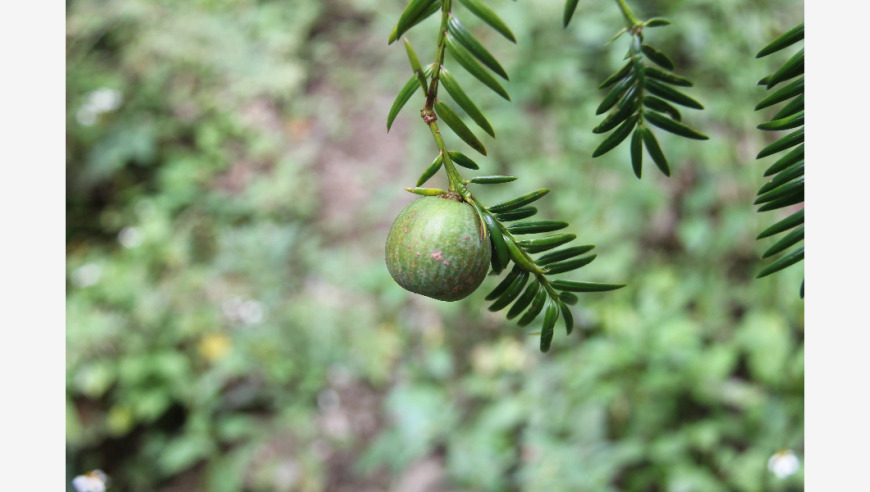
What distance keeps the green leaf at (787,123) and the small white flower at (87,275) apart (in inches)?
99.7

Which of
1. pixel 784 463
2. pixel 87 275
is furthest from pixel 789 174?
pixel 87 275

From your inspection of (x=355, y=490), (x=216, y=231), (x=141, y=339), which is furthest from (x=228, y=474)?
(x=216, y=231)

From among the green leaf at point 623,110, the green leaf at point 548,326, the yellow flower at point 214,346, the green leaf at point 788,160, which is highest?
the green leaf at point 623,110

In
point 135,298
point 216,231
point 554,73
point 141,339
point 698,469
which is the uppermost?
point 554,73

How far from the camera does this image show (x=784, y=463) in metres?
1.58

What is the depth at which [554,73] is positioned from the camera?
2.27m

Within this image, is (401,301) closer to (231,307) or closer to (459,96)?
(231,307)

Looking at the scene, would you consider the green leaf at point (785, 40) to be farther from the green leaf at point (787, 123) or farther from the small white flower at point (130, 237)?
the small white flower at point (130, 237)

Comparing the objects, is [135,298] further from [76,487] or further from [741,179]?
[741,179]

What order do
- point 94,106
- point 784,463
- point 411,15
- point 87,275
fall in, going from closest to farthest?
point 411,15
point 784,463
point 87,275
point 94,106

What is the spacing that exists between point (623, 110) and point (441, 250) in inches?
6.1

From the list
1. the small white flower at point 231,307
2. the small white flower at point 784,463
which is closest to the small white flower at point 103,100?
the small white flower at point 231,307

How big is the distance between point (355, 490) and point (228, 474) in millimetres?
429

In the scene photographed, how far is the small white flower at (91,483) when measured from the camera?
1917 millimetres
